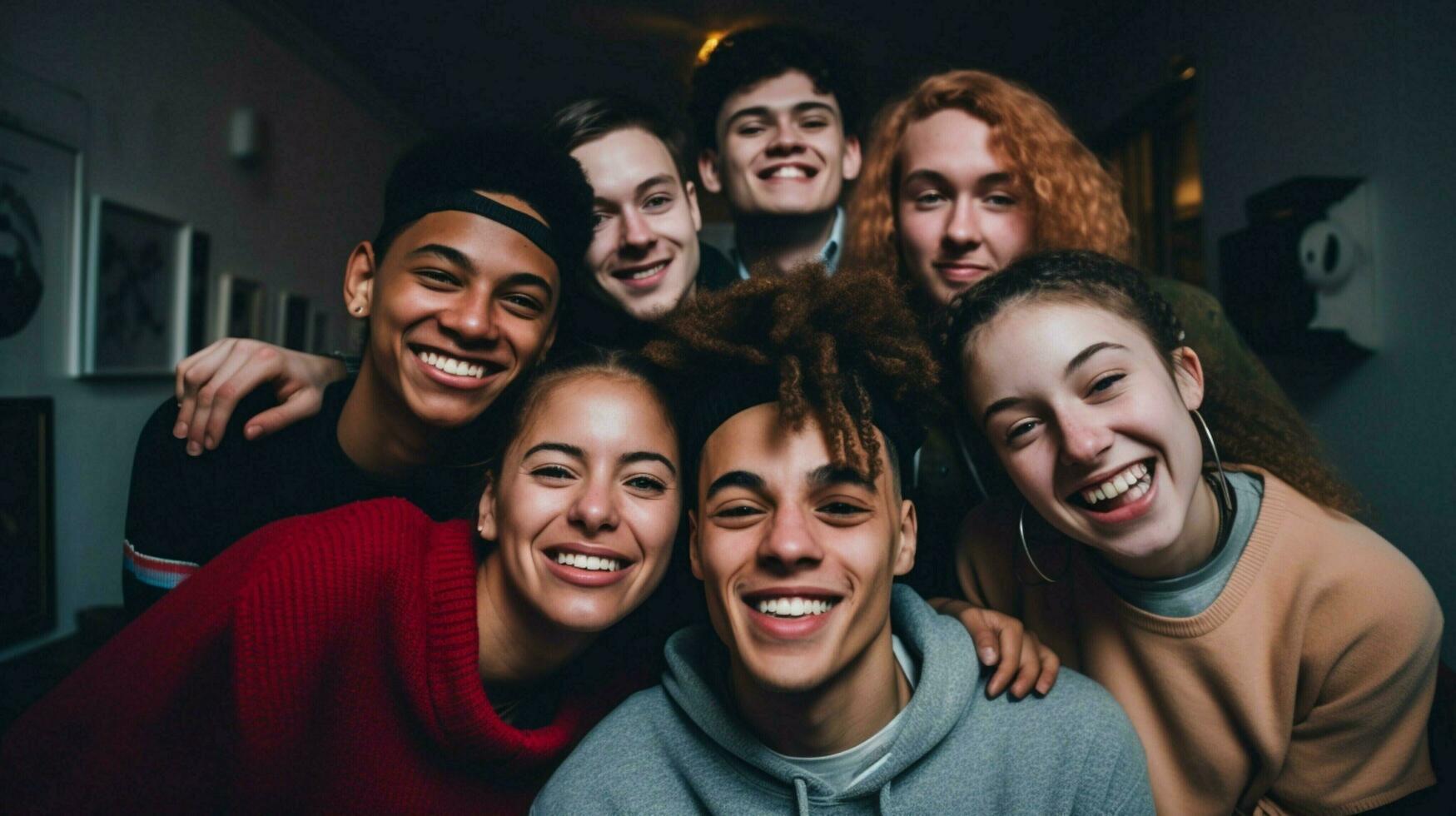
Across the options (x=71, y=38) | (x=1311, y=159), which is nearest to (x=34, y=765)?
(x=71, y=38)

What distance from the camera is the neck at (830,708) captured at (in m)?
1.37

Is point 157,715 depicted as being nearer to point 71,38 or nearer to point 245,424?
point 245,424

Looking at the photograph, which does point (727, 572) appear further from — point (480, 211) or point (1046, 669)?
point (480, 211)

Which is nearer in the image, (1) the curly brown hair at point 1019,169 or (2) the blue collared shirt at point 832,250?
(1) the curly brown hair at point 1019,169

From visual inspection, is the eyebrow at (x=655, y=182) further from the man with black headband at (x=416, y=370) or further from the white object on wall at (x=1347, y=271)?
the white object on wall at (x=1347, y=271)

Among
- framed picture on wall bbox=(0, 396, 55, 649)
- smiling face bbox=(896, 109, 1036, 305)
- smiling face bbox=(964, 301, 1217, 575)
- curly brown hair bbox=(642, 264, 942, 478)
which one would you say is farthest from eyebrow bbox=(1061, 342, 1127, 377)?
framed picture on wall bbox=(0, 396, 55, 649)

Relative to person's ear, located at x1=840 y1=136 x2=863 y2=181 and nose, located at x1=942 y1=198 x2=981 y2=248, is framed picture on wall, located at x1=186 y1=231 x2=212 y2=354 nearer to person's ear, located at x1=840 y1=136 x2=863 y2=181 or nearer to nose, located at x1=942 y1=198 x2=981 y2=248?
person's ear, located at x1=840 y1=136 x2=863 y2=181

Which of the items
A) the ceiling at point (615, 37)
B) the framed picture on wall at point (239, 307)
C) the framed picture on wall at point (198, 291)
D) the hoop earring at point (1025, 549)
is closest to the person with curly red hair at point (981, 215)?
the hoop earring at point (1025, 549)

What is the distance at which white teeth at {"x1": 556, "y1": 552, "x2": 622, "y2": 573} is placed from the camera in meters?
1.47

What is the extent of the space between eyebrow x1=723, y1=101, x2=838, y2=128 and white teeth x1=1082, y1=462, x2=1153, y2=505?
4.43 feet

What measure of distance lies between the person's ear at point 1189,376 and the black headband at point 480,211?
48.4 inches

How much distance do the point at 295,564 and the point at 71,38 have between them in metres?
2.64

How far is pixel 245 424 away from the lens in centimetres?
173

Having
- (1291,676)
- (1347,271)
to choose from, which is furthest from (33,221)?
(1347,271)
